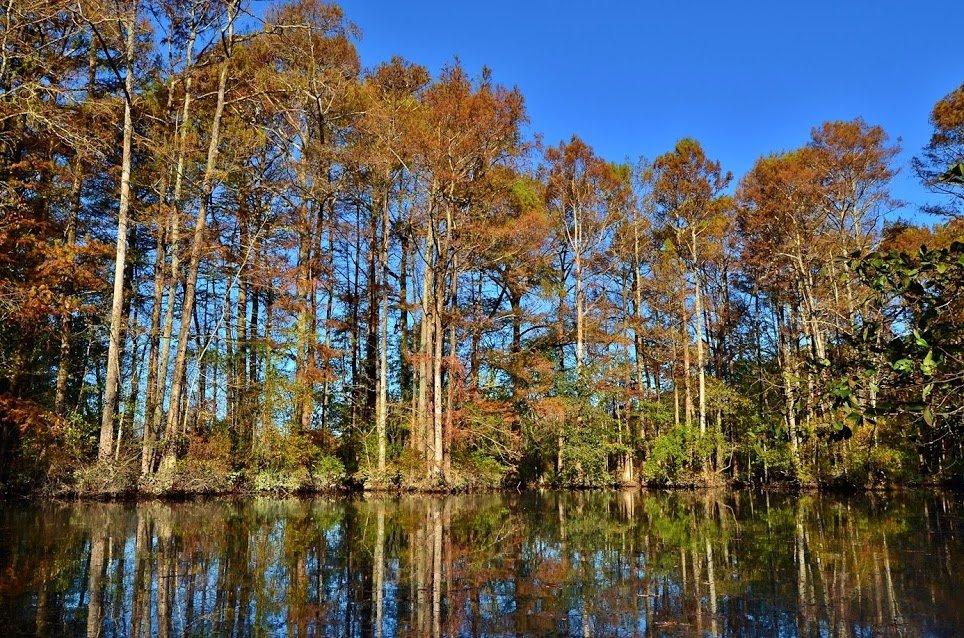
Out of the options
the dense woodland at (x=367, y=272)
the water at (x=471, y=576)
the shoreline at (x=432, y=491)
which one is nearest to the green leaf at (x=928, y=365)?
the water at (x=471, y=576)

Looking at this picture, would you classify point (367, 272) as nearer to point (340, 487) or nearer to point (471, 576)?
point (340, 487)

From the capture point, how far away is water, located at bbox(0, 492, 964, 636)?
447 cm

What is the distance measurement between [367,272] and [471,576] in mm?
21581

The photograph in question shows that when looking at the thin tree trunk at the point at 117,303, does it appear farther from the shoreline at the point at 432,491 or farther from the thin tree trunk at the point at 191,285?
the thin tree trunk at the point at 191,285

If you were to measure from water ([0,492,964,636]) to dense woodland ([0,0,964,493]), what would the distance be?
6108 mm

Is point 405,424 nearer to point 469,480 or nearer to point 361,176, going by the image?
point 469,480

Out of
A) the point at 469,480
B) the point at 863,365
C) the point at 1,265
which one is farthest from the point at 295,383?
the point at 863,365

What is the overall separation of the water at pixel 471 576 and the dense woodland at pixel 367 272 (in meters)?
6.11

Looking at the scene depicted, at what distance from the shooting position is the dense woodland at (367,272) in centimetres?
1596

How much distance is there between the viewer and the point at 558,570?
6.64m

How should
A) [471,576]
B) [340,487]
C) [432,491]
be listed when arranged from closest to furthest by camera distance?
[471,576]
[432,491]
[340,487]

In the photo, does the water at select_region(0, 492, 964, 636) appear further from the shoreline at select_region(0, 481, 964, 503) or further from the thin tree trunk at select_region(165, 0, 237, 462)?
the thin tree trunk at select_region(165, 0, 237, 462)

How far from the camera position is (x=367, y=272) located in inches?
1056

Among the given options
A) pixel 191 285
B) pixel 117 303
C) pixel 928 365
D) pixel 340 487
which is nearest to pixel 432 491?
pixel 340 487
